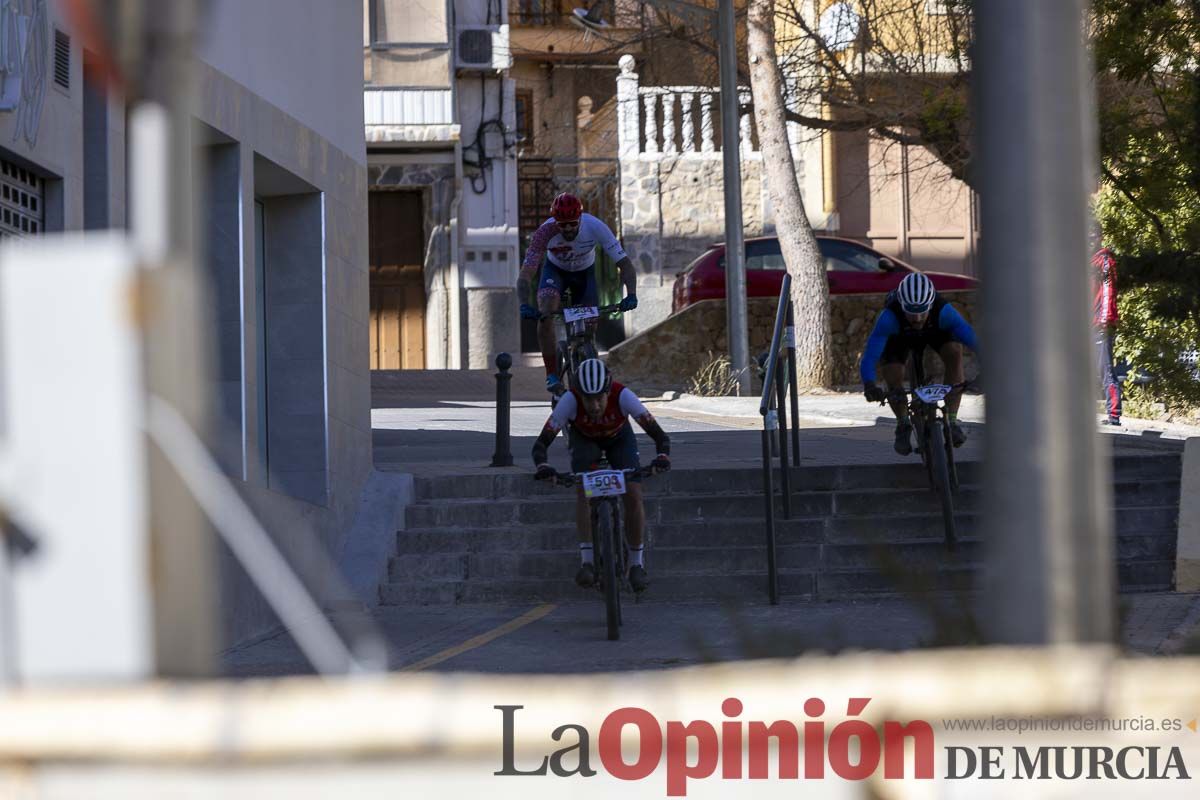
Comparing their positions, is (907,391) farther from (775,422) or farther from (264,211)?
(264,211)

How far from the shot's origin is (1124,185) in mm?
9555

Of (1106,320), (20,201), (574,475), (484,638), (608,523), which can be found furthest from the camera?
(1106,320)

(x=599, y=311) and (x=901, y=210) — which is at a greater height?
(x=901, y=210)

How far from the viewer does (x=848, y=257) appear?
1056 inches

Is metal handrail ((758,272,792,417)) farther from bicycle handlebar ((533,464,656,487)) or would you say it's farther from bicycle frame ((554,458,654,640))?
bicycle frame ((554,458,654,640))

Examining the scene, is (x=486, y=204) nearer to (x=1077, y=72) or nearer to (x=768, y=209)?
(x=768, y=209)

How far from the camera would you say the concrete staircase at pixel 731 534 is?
1095 cm

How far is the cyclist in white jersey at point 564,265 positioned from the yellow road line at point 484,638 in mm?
1985

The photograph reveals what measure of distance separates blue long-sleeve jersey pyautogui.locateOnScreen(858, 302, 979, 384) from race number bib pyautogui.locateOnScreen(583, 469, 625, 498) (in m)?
2.14

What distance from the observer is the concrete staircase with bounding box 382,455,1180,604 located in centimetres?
1095

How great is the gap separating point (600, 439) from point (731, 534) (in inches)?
72.7

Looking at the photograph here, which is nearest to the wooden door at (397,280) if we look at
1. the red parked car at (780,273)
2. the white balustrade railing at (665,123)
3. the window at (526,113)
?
the white balustrade railing at (665,123)

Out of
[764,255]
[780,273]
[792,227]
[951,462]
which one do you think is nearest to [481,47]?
[764,255]

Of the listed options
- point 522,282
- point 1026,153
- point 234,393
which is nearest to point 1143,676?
point 1026,153
